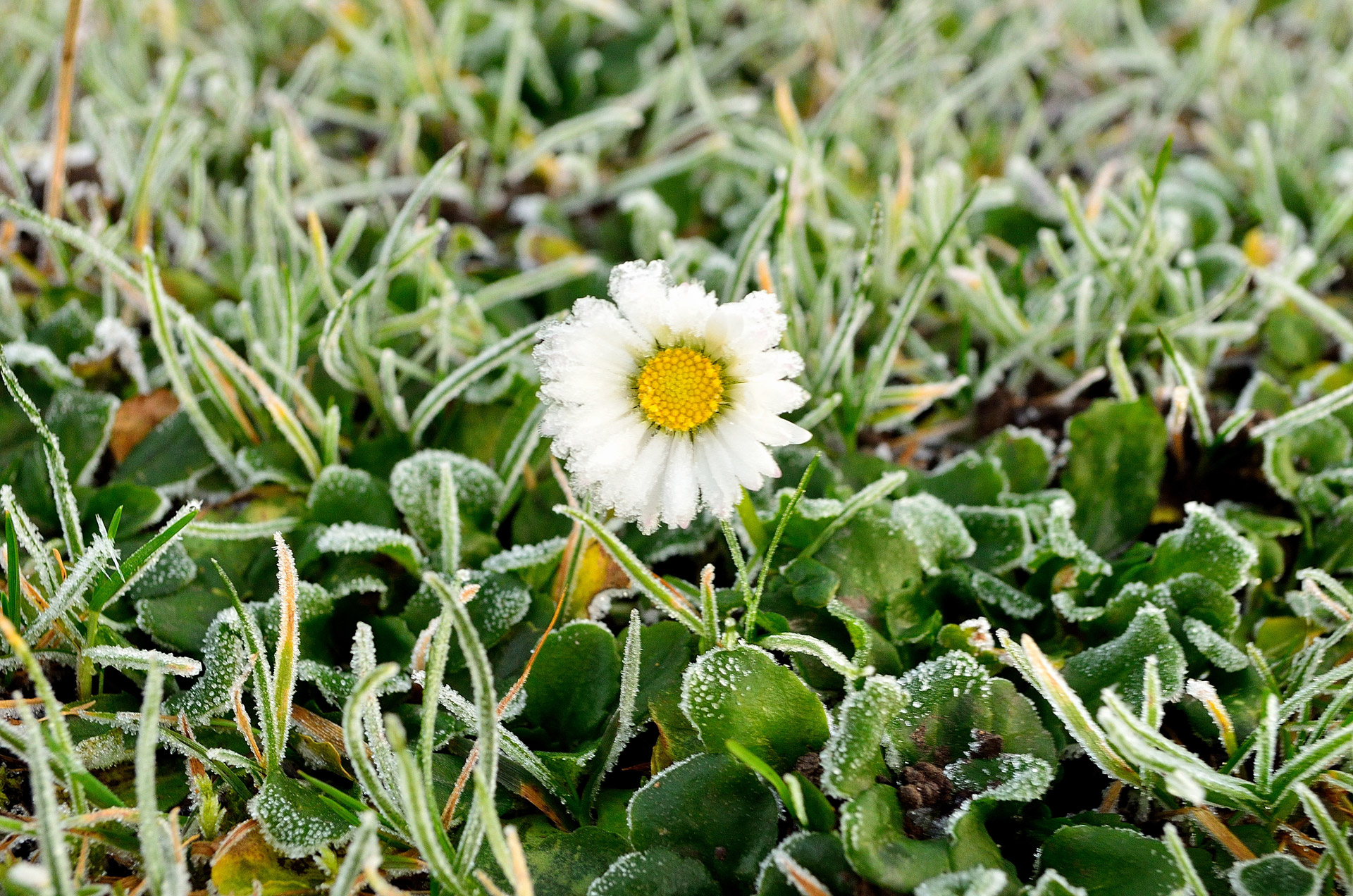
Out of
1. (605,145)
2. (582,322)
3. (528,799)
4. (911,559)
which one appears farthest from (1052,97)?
(528,799)

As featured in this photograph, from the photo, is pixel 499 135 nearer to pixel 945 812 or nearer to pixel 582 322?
pixel 582 322

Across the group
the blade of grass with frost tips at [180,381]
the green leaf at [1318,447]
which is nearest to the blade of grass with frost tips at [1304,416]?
the green leaf at [1318,447]

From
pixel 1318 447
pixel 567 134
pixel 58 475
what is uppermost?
pixel 567 134

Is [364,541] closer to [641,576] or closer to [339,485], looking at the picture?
[339,485]

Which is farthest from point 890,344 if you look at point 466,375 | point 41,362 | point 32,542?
point 41,362

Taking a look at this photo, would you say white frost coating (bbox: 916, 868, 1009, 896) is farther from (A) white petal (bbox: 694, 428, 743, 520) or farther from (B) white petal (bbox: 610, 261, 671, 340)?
(B) white petal (bbox: 610, 261, 671, 340)

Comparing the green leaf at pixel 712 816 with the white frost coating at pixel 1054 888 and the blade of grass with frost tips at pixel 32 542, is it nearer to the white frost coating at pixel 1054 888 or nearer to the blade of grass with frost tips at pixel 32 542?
the white frost coating at pixel 1054 888

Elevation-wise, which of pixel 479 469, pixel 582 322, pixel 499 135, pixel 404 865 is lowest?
pixel 404 865
